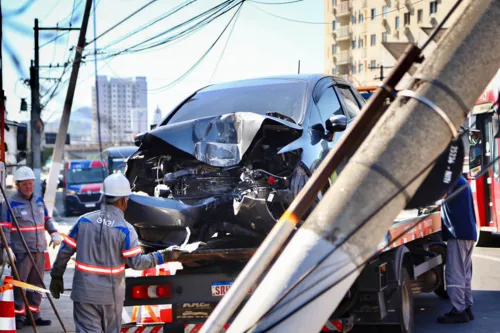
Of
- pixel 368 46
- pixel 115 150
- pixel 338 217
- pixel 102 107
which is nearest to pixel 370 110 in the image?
pixel 338 217

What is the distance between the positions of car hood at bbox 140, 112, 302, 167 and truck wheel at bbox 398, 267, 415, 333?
6.25ft

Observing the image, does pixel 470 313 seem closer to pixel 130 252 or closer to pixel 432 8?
pixel 130 252

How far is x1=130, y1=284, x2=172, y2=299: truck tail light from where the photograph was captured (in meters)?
6.74

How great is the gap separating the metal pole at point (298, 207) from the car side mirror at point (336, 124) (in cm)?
380

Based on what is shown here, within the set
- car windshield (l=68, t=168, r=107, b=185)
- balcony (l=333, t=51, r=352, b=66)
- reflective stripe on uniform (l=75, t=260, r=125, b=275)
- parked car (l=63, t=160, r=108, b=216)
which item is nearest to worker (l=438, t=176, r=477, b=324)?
reflective stripe on uniform (l=75, t=260, r=125, b=275)

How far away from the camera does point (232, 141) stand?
6.99 meters

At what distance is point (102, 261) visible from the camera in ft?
19.8

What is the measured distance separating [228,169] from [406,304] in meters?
2.30

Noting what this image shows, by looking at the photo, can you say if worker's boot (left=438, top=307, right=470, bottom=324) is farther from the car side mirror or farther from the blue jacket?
the car side mirror

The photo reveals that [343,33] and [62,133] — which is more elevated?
[343,33]

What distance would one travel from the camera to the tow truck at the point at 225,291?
6633mm

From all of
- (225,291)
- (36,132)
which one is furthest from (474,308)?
(36,132)

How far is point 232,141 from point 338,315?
5.82 feet

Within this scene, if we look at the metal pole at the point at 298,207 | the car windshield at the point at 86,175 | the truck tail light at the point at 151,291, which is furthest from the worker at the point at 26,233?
the car windshield at the point at 86,175
